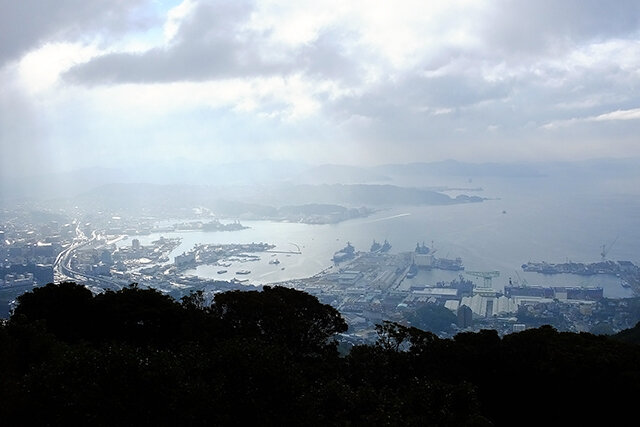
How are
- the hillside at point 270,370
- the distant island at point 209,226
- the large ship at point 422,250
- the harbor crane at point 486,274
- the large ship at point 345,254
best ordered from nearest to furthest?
the hillside at point 270,370
the harbor crane at point 486,274
the large ship at point 345,254
the large ship at point 422,250
the distant island at point 209,226

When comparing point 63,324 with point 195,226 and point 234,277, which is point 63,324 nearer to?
point 234,277

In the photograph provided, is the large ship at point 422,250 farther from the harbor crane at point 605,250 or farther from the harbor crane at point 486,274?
the harbor crane at point 605,250

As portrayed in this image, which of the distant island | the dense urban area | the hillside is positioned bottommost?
the dense urban area

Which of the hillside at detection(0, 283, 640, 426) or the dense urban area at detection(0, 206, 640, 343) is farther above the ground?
the hillside at detection(0, 283, 640, 426)

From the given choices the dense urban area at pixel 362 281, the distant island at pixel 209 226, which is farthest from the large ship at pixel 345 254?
the distant island at pixel 209 226

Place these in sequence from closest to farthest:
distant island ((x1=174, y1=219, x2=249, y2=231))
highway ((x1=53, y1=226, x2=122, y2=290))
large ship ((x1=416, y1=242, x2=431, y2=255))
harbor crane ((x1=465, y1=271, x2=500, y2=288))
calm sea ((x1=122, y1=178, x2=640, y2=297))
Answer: highway ((x1=53, y1=226, x2=122, y2=290)), harbor crane ((x1=465, y1=271, x2=500, y2=288)), calm sea ((x1=122, y1=178, x2=640, y2=297)), large ship ((x1=416, y1=242, x2=431, y2=255)), distant island ((x1=174, y1=219, x2=249, y2=231))

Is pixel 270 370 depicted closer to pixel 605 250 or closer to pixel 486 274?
pixel 486 274

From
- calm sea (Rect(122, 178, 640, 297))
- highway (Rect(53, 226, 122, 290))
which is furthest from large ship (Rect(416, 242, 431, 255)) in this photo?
highway (Rect(53, 226, 122, 290))

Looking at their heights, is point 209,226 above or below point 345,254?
above

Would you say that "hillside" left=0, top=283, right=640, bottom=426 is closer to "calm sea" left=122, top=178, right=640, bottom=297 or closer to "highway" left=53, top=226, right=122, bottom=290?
"highway" left=53, top=226, right=122, bottom=290

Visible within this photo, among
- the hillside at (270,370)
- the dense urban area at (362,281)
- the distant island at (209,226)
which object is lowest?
the dense urban area at (362,281)

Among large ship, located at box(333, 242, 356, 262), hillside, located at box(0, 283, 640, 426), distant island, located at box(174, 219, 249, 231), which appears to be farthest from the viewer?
distant island, located at box(174, 219, 249, 231)

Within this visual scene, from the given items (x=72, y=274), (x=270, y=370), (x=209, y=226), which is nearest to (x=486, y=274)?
(x=72, y=274)
